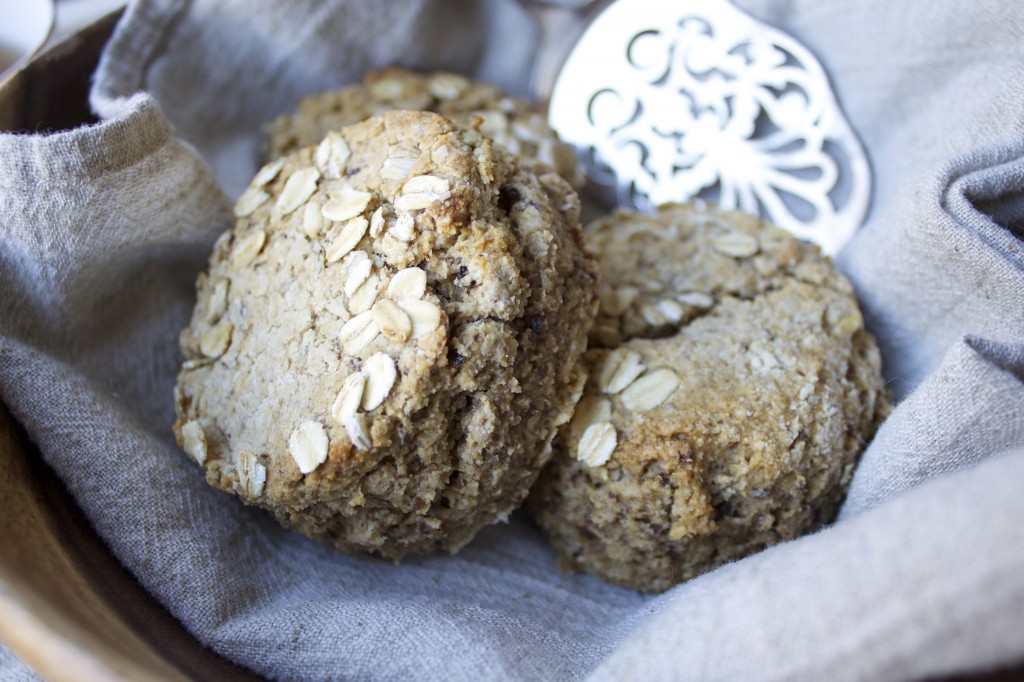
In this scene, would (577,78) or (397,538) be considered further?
(577,78)

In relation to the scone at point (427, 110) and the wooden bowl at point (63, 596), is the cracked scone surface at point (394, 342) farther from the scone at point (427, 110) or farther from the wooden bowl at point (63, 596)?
the scone at point (427, 110)

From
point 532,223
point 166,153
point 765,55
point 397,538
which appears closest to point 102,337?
point 166,153

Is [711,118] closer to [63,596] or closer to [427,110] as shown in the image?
[427,110]

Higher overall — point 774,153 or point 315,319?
point 315,319

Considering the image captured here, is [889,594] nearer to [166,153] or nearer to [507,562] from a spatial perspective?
[507,562]

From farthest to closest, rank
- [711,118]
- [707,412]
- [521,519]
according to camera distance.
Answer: [711,118] → [521,519] → [707,412]

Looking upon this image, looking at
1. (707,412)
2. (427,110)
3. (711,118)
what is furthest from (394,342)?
(711,118)
